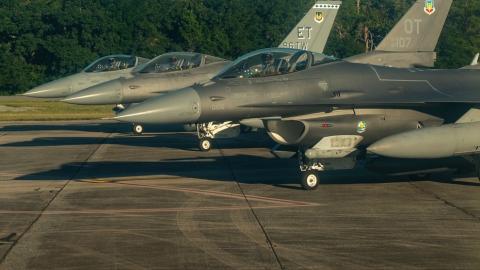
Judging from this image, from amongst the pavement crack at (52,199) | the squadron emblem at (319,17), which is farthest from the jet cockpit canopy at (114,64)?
the squadron emblem at (319,17)

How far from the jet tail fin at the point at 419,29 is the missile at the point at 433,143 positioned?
8.16 metres

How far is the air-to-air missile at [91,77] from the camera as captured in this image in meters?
30.7

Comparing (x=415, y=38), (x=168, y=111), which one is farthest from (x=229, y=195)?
(x=415, y=38)

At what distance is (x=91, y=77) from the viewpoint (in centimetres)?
3127

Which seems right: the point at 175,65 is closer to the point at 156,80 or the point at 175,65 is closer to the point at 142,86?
the point at 156,80

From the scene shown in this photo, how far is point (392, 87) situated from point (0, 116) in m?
27.7

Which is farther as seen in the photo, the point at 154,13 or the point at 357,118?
the point at 154,13

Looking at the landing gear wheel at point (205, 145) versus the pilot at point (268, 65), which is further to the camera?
the landing gear wheel at point (205, 145)

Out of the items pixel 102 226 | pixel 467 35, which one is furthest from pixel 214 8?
pixel 102 226

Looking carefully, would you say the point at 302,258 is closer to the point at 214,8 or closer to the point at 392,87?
the point at 392,87

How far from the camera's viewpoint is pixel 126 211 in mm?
14234

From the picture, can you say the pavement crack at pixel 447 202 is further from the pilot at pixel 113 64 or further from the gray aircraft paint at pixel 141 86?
the pilot at pixel 113 64

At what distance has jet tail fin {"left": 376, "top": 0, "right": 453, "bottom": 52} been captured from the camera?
24047 millimetres

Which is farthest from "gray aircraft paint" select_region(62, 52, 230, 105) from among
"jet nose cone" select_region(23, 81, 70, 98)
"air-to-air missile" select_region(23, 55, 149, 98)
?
"jet nose cone" select_region(23, 81, 70, 98)
